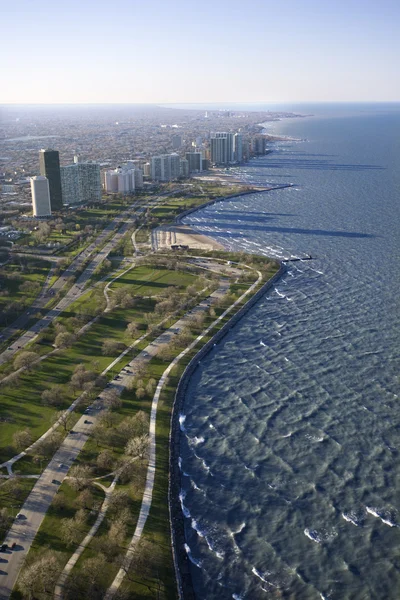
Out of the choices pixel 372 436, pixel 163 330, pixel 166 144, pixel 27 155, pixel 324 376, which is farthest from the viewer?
pixel 166 144

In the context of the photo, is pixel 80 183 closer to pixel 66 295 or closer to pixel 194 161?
pixel 194 161

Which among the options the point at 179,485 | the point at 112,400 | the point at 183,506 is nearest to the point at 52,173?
the point at 112,400

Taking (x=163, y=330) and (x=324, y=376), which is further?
(x=163, y=330)

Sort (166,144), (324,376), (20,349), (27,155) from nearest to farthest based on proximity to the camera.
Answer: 1. (324,376)
2. (20,349)
3. (27,155)
4. (166,144)

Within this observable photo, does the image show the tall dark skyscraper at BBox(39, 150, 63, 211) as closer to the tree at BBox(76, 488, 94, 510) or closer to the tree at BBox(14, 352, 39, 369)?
the tree at BBox(14, 352, 39, 369)

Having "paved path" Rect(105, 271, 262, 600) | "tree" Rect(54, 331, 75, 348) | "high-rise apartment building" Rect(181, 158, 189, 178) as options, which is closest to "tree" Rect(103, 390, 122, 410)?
"paved path" Rect(105, 271, 262, 600)

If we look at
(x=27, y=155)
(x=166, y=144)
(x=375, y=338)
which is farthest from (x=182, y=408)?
(x=166, y=144)

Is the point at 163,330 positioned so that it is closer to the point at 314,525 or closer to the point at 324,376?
the point at 324,376
